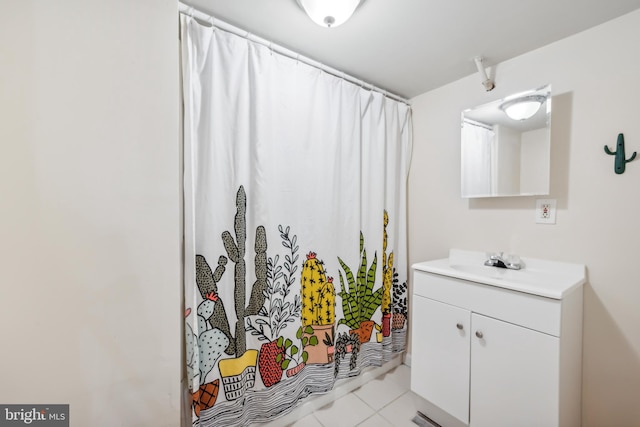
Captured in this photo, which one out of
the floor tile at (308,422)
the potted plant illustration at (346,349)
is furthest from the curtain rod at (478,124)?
the floor tile at (308,422)

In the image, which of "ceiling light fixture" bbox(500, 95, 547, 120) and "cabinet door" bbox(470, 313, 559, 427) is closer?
"cabinet door" bbox(470, 313, 559, 427)

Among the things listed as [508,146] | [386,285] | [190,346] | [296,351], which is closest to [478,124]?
[508,146]

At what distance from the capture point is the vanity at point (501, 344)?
1.04 m

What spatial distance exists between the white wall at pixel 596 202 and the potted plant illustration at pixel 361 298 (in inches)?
34.9

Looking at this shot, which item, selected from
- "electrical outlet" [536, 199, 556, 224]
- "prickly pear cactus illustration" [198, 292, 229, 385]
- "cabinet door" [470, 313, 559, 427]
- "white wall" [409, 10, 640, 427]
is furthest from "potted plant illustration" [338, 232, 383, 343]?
"electrical outlet" [536, 199, 556, 224]

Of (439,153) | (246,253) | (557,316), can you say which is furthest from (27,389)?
(439,153)

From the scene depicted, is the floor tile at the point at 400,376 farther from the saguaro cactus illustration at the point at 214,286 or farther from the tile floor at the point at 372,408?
the saguaro cactus illustration at the point at 214,286

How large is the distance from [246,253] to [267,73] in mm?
1012

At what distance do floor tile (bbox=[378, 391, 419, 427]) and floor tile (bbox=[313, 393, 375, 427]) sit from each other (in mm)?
99

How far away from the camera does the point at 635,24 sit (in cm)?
114

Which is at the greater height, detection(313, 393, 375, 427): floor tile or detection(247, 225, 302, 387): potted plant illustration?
detection(247, 225, 302, 387): potted plant illustration

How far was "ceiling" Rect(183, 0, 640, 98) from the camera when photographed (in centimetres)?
112

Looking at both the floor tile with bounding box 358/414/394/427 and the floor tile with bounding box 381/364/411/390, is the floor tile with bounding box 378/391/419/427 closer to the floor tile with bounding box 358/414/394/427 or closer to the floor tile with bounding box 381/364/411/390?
the floor tile with bounding box 358/414/394/427

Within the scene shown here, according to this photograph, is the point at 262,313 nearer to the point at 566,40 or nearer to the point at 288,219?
the point at 288,219
